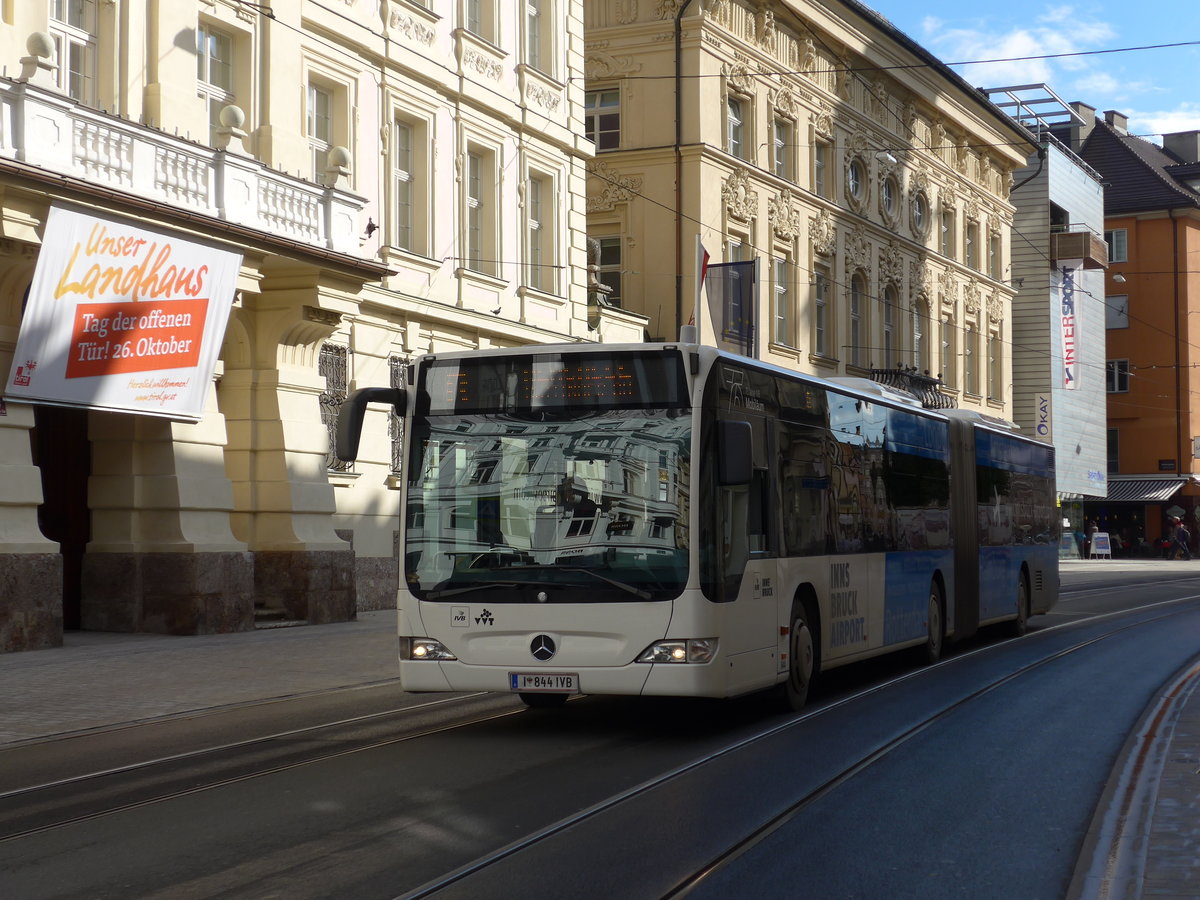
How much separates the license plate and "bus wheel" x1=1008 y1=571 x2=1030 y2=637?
12915 millimetres

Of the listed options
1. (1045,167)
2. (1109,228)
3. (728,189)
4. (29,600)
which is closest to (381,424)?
(29,600)

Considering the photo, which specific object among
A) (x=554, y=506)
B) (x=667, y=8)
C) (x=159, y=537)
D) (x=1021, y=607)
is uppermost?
(x=667, y=8)

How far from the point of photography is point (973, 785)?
9344mm

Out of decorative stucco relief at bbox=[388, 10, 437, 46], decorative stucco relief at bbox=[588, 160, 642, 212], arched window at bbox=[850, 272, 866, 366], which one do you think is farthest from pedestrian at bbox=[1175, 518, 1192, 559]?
decorative stucco relief at bbox=[388, 10, 437, 46]

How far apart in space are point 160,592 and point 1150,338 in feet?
226

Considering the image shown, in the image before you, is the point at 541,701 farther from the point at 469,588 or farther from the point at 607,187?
the point at 607,187

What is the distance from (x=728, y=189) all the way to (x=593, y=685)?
30.1 metres

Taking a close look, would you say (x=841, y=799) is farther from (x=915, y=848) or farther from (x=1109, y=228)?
(x=1109, y=228)

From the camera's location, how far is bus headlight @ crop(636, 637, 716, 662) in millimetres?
10922

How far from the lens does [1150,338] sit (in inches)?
3191

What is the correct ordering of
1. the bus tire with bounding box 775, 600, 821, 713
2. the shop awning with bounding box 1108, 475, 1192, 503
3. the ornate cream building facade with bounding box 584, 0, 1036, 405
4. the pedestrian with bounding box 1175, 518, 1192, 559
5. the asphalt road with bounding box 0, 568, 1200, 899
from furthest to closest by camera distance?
1. the shop awning with bounding box 1108, 475, 1192, 503
2. the pedestrian with bounding box 1175, 518, 1192, 559
3. the ornate cream building facade with bounding box 584, 0, 1036, 405
4. the bus tire with bounding box 775, 600, 821, 713
5. the asphalt road with bounding box 0, 568, 1200, 899

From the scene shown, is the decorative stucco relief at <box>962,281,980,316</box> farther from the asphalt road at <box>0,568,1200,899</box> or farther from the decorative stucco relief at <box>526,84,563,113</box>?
the asphalt road at <box>0,568,1200,899</box>

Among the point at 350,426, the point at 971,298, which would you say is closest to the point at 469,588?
the point at 350,426

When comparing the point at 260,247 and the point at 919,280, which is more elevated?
the point at 919,280
